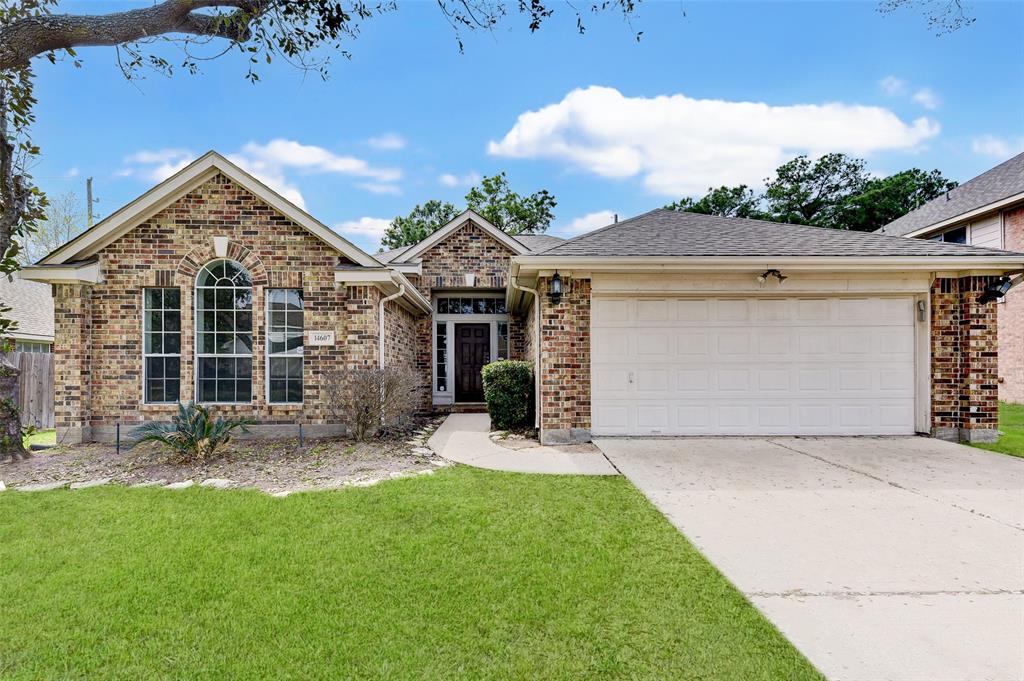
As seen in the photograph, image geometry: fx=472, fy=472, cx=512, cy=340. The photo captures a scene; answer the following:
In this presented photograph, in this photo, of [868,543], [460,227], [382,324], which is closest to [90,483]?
[382,324]

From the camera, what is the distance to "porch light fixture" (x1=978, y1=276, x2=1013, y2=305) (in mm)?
7230

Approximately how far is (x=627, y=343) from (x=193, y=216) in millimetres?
7657

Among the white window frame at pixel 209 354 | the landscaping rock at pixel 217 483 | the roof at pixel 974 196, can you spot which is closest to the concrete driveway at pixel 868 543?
the landscaping rock at pixel 217 483

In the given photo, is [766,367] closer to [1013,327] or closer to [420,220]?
[1013,327]

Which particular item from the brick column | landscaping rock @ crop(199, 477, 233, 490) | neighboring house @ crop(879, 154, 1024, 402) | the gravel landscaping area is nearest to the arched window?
the gravel landscaping area

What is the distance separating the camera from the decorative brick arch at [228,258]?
8070 mm

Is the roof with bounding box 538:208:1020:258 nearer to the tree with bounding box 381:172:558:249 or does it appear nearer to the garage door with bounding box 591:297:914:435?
the garage door with bounding box 591:297:914:435

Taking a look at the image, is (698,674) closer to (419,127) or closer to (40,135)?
(40,135)

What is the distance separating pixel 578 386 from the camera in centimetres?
754

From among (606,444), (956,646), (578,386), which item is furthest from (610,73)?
(956,646)

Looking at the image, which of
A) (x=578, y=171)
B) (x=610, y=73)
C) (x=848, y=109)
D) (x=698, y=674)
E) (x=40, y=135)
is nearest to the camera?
(x=698, y=674)

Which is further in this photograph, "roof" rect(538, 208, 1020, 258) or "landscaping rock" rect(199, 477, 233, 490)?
"roof" rect(538, 208, 1020, 258)

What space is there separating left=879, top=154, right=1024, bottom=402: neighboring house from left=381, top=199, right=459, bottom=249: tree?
23.6 metres

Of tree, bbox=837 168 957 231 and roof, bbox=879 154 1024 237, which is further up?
tree, bbox=837 168 957 231
